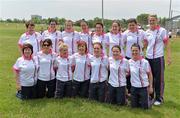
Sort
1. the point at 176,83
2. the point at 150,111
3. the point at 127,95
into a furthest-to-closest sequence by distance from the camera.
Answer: the point at 176,83
the point at 127,95
the point at 150,111

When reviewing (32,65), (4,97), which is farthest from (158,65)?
(4,97)

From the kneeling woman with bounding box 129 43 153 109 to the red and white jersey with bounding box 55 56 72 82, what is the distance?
1.48 meters

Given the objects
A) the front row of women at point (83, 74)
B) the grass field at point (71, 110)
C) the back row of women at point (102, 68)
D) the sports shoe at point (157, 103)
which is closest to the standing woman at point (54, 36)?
the back row of women at point (102, 68)

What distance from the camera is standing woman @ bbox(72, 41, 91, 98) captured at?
9.02 m

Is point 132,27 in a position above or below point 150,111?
above

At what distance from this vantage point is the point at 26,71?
8.88 meters

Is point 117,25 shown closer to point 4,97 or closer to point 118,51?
point 118,51

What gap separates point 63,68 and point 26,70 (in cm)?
88

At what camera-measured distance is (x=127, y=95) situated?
9.26 metres

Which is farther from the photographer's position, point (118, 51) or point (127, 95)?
point (127, 95)

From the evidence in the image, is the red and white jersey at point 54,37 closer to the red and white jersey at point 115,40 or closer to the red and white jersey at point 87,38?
the red and white jersey at point 87,38

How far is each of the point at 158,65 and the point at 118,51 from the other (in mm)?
1162

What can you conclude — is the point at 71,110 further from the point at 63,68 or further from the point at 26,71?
the point at 26,71

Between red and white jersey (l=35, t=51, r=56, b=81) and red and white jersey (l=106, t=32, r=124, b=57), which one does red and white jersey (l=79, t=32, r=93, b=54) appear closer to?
red and white jersey (l=106, t=32, r=124, b=57)
